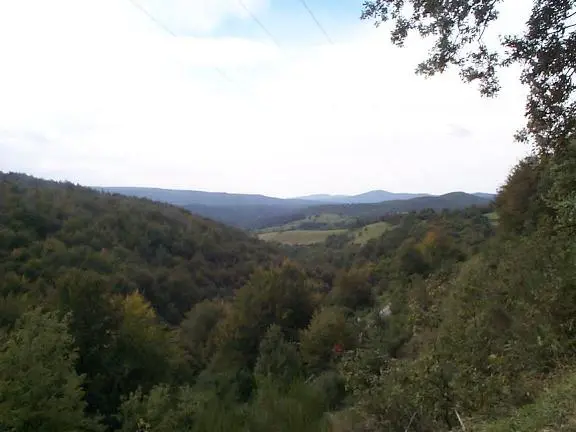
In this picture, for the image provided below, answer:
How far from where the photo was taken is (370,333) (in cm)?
2478

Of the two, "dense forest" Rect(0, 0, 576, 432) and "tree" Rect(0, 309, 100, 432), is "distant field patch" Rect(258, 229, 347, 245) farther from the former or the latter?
"tree" Rect(0, 309, 100, 432)

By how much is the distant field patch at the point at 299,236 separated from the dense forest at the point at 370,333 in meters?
58.0

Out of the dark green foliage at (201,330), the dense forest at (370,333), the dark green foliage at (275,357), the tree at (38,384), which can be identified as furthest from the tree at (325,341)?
the tree at (38,384)

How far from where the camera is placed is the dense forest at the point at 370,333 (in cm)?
639

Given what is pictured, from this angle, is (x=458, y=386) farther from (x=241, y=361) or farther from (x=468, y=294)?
(x=241, y=361)

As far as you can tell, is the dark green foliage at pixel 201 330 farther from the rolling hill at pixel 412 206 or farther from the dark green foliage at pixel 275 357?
the rolling hill at pixel 412 206

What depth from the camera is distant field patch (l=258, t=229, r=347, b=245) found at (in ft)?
372

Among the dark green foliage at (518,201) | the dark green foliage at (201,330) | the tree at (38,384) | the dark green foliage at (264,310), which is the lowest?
the dark green foliage at (201,330)

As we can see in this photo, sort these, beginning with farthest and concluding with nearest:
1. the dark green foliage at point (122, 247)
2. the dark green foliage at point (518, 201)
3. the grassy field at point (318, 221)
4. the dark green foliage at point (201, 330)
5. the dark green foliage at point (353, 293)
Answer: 1. the grassy field at point (318, 221)
2. the dark green foliage at point (122, 247)
3. the dark green foliage at point (353, 293)
4. the dark green foliage at point (201, 330)
5. the dark green foliage at point (518, 201)

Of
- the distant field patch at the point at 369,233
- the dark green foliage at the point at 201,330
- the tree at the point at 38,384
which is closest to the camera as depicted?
the tree at the point at 38,384

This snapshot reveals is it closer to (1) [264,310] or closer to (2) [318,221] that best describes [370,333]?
(1) [264,310]

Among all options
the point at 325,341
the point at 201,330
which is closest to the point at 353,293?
the point at 201,330

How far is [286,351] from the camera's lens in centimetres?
2670

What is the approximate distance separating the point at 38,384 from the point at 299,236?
111 metres
